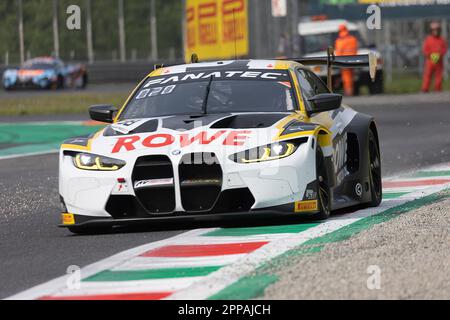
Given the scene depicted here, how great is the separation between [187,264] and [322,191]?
2.25m

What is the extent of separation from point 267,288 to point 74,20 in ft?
28.2

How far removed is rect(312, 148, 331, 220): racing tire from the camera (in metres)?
9.40

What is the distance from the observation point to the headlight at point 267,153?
29.9 feet

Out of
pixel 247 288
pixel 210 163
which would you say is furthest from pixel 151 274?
pixel 210 163

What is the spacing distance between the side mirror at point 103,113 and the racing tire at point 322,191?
6.13ft

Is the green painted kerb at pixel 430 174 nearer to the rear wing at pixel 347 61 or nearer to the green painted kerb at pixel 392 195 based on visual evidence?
the green painted kerb at pixel 392 195

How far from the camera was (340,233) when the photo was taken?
868cm

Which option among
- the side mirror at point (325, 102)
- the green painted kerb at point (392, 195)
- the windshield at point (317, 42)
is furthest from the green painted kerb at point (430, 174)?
the windshield at point (317, 42)

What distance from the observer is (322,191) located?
955 centimetres

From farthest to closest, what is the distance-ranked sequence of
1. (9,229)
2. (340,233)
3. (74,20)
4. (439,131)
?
(439,131)
(74,20)
(9,229)
(340,233)

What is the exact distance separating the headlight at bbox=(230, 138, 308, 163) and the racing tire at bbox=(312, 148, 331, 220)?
299mm

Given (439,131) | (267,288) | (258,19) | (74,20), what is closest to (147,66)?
(258,19)
